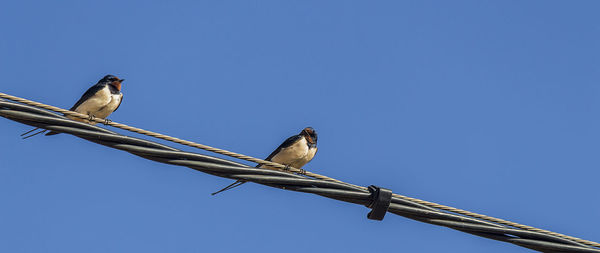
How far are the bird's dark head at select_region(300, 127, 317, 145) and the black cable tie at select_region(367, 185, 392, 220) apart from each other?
6569 mm

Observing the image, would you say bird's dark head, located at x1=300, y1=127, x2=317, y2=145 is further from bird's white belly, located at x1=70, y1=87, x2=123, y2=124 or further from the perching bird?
bird's white belly, located at x1=70, y1=87, x2=123, y2=124

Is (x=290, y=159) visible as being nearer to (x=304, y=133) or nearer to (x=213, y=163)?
(x=304, y=133)

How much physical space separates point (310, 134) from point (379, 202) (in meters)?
6.92

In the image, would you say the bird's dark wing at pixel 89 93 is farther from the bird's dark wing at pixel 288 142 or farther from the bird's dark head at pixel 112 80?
the bird's dark wing at pixel 288 142

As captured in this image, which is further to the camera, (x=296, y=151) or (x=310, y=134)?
(x=310, y=134)

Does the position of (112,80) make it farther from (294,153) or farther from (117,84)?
(294,153)

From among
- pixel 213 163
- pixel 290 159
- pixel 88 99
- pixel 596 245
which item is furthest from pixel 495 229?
pixel 88 99

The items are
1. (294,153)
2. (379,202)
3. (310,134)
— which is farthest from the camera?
(310,134)

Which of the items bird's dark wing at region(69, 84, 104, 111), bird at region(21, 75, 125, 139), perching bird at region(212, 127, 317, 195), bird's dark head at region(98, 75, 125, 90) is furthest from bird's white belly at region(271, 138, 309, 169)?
A: bird's dark wing at region(69, 84, 104, 111)

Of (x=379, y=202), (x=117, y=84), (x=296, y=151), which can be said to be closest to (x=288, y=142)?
(x=296, y=151)

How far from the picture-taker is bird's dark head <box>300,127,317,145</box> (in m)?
11.7

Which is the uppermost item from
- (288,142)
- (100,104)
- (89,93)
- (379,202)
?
(288,142)

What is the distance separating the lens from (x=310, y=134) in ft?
39.2

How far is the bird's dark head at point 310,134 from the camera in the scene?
461 inches
